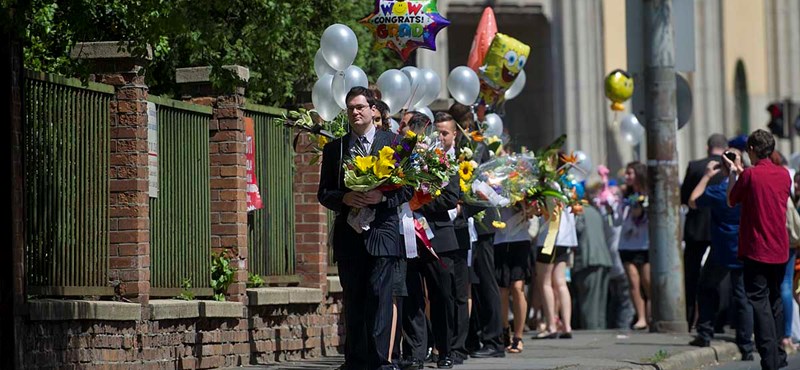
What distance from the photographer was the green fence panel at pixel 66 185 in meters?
12.0

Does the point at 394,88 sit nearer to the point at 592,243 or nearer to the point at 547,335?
the point at 547,335

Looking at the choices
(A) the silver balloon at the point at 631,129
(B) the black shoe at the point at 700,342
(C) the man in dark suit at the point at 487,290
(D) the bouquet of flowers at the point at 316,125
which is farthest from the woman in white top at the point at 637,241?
(D) the bouquet of flowers at the point at 316,125

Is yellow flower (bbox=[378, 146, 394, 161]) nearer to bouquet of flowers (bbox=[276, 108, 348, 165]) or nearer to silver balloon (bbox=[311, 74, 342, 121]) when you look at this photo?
bouquet of flowers (bbox=[276, 108, 348, 165])

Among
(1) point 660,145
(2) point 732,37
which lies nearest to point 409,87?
(1) point 660,145

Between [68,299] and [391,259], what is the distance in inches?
83.6

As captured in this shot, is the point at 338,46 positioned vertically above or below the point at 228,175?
above

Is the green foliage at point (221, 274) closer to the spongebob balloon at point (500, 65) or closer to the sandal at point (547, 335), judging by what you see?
the spongebob balloon at point (500, 65)

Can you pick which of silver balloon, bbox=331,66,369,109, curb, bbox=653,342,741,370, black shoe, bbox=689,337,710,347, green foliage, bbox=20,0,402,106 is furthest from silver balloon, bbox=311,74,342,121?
black shoe, bbox=689,337,710,347

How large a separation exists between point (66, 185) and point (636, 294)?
9.69 metres

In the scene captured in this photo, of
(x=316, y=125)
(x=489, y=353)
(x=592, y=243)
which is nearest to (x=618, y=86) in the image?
(x=592, y=243)

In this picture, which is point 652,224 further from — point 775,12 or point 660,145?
point 775,12

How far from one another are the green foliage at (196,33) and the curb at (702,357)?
3.73 meters

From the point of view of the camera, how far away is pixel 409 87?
46.7 feet

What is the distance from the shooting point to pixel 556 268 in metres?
18.3
